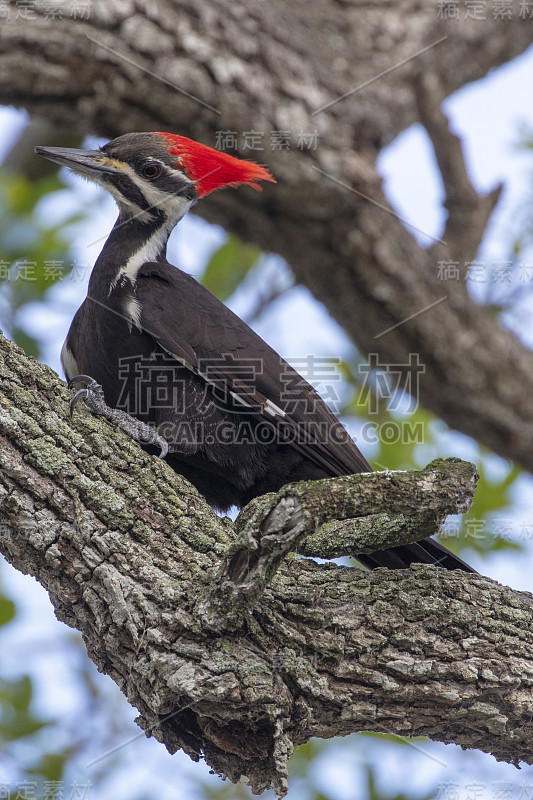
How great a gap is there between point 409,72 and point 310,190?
1.34 metres

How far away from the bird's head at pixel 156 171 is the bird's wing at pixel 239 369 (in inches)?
21.7

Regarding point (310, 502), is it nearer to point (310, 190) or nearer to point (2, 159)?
point (310, 190)

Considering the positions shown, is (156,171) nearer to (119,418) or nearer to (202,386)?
(202,386)

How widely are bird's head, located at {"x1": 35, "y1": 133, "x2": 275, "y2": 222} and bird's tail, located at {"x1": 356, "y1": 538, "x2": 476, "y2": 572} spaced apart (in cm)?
195

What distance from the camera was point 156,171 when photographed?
399 centimetres

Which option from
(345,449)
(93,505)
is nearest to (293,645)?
(93,505)

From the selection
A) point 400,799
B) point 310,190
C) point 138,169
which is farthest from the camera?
point 310,190

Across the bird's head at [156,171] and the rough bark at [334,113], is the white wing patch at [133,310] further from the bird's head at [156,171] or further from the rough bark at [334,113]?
the rough bark at [334,113]

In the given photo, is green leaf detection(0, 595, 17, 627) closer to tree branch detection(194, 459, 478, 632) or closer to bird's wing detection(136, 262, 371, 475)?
bird's wing detection(136, 262, 371, 475)

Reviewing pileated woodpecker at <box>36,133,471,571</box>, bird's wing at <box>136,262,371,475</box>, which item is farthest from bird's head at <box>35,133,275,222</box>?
bird's wing at <box>136,262,371,475</box>

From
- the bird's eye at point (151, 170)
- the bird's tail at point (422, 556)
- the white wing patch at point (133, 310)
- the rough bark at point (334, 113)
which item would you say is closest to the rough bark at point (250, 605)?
the bird's tail at point (422, 556)

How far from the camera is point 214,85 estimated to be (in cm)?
453

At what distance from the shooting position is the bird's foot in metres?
2.93

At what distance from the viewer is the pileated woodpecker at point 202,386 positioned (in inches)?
130
